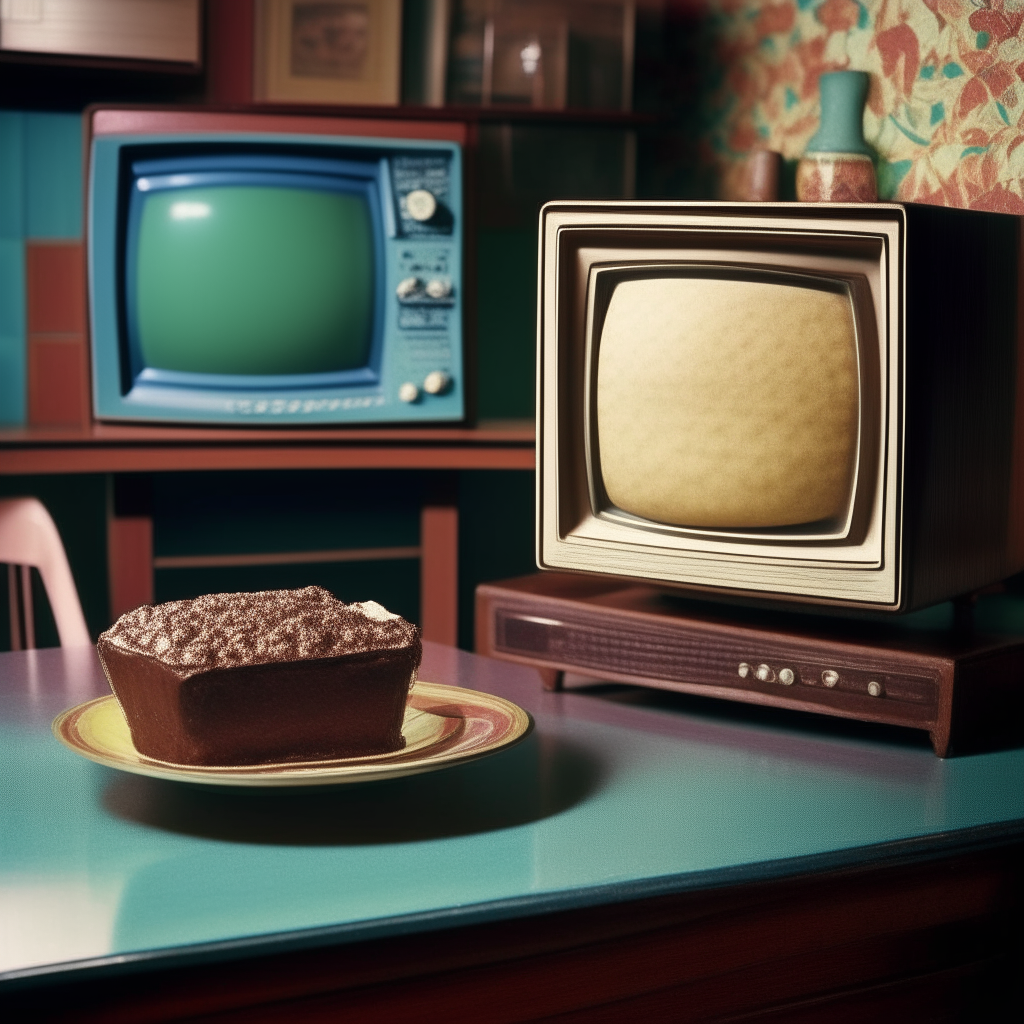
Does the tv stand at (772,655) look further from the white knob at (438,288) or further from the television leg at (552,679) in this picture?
the white knob at (438,288)

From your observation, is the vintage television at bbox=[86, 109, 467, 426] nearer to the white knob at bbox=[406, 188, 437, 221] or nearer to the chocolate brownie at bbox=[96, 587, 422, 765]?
the white knob at bbox=[406, 188, 437, 221]

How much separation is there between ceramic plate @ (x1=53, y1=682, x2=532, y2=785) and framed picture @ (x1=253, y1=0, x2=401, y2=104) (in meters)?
1.61

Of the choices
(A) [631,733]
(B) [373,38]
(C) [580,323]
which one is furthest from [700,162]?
(A) [631,733]

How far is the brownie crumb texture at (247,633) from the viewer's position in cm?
82

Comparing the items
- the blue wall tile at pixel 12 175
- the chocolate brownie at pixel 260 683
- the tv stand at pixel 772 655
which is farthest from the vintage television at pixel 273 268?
the chocolate brownie at pixel 260 683

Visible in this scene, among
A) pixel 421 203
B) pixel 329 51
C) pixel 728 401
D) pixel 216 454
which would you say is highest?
pixel 329 51

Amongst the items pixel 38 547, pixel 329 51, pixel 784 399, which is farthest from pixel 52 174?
pixel 784 399

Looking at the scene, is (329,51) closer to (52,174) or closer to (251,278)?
(52,174)

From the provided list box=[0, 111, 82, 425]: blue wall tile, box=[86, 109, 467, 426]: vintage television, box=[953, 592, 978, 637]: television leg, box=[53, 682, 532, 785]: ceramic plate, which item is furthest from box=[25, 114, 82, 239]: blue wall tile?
box=[953, 592, 978, 637]: television leg

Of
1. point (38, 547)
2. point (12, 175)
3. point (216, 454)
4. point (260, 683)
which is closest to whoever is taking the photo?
point (260, 683)

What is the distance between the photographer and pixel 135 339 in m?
1.99

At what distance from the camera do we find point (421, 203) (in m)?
1.97

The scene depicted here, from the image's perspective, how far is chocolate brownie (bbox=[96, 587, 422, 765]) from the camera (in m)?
0.82

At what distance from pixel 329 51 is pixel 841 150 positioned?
0.99 m
